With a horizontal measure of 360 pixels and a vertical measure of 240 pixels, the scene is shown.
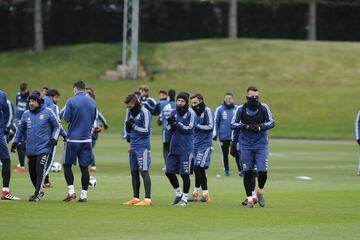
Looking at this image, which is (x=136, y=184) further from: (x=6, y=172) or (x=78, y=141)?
(x=6, y=172)

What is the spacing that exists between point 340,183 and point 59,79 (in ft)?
140

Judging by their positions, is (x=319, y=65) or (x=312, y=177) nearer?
(x=312, y=177)

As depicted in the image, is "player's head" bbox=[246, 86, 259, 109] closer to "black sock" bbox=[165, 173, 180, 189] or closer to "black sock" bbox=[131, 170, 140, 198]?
"black sock" bbox=[165, 173, 180, 189]

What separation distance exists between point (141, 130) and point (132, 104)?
0.51m

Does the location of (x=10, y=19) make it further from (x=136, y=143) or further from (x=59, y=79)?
(x=136, y=143)

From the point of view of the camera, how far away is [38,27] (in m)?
71.9

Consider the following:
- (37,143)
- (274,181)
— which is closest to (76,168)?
(274,181)

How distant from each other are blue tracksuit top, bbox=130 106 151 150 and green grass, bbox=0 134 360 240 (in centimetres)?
114

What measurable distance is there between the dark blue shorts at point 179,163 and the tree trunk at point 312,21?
53.6 m

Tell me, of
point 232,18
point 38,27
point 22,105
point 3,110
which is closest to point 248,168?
point 3,110

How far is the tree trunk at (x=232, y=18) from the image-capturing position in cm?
7119

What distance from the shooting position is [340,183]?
26.3m

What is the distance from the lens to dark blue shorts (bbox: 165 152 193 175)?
20141 millimetres

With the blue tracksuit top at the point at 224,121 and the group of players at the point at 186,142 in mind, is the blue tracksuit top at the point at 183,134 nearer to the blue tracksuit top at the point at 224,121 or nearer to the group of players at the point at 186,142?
the group of players at the point at 186,142
